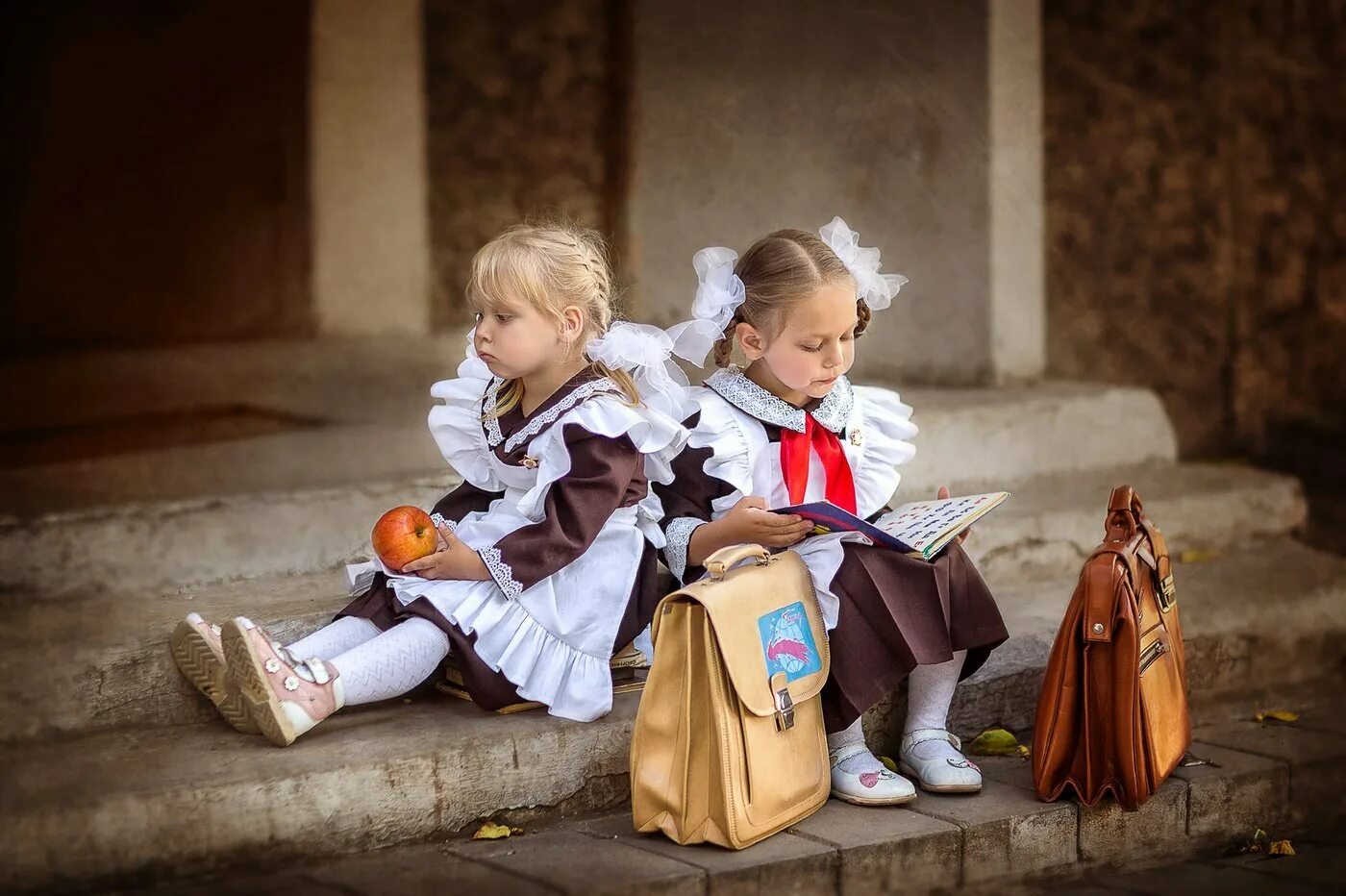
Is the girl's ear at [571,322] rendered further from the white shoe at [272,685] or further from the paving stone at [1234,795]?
the paving stone at [1234,795]

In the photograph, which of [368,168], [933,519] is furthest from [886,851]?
[368,168]

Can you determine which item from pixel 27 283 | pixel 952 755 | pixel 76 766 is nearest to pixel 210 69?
pixel 27 283

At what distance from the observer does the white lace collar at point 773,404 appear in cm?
326

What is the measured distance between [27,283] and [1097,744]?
445 centimetres

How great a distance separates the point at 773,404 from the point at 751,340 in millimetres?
139

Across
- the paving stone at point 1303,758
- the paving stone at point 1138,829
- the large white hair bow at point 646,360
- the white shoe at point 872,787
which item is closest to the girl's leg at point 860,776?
the white shoe at point 872,787

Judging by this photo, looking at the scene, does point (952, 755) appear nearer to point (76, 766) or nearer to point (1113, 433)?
point (76, 766)

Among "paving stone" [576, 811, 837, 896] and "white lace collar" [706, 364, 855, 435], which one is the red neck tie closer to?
"white lace collar" [706, 364, 855, 435]

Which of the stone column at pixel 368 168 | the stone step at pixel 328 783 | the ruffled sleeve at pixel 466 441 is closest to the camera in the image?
the stone step at pixel 328 783

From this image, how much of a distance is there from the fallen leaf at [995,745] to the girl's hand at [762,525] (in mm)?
744

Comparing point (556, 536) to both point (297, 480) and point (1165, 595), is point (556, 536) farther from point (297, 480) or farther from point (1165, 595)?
point (297, 480)

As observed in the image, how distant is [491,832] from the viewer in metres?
2.96

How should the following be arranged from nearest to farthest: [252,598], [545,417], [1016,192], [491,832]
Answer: [491,832], [545,417], [252,598], [1016,192]

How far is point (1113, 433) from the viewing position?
5.20m
